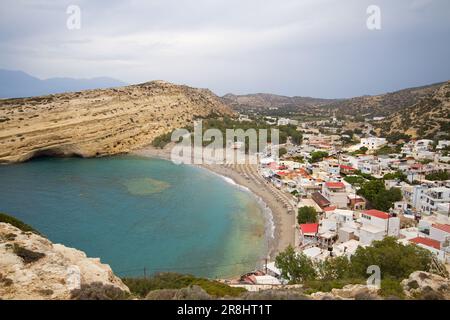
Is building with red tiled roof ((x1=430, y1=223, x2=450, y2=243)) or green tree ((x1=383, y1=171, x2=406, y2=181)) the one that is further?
green tree ((x1=383, y1=171, x2=406, y2=181))

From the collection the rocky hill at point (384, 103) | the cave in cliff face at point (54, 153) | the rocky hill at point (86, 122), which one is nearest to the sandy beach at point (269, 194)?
the rocky hill at point (86, 122)

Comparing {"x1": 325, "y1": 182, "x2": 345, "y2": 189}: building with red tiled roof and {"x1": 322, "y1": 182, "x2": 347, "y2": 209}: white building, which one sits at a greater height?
{"x1": 325, "y1": 182, "x2": 345, "y2": 189}: building with red tiled roof

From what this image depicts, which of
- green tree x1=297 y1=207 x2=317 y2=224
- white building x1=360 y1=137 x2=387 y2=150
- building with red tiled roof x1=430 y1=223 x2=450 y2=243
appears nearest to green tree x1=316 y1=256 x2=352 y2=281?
building with red tiled roof x1=430 y1=223 x2=450 y2=243

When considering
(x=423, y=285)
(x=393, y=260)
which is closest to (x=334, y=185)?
(x=393, y=260)

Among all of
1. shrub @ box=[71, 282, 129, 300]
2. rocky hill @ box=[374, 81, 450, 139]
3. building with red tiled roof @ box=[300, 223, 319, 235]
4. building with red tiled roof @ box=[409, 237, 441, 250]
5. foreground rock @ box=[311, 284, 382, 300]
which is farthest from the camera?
rocky hill @ box=[374, 81, 450, 139]

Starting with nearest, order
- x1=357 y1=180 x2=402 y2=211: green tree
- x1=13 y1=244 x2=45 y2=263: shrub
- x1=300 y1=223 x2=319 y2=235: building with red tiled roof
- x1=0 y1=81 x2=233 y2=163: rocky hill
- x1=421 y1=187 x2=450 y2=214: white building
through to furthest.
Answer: x1=13 y1=244 x2=45 y2=263: shrub → x1=300 y1=223 x2=319 y2=235: building with red tiled roof → x1=421 y1=187 x2=450 y2=214: white building → x1=357 y1=180 x2=402 y2=211: green tree → x1=0 y1=81 x2=233 y2=163: rocky hill

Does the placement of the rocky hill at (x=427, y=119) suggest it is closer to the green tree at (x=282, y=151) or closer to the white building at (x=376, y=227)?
the green tree at (x=282, y=151)

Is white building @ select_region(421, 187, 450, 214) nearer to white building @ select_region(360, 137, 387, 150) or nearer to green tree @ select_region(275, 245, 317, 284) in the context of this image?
green tree @ select_region(275, 245, 317, 284)
